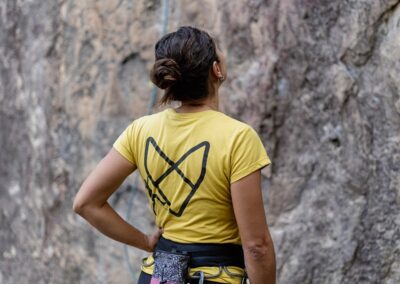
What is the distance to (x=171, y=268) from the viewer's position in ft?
7.57

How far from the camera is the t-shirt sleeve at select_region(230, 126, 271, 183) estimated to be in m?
2.19

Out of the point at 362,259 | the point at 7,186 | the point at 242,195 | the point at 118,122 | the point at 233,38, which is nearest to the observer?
the point at 242,195

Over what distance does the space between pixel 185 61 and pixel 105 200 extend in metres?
0.62

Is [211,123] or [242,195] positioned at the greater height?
[211,123]

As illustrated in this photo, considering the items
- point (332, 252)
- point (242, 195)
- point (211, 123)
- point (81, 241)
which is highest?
point (211, 123)

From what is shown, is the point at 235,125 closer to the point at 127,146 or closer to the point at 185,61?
the point at 185,61

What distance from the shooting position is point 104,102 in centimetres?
460

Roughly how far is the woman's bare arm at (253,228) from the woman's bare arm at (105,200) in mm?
356

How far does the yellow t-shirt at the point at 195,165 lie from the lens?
221cm

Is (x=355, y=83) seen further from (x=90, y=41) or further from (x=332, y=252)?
(x=90, y=41)

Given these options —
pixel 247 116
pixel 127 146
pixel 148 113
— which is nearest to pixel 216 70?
pixel 127 146

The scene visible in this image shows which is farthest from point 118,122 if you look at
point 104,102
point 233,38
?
point 233,38

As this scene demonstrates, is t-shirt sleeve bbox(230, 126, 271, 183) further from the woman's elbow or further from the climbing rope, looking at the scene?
the climbing rope

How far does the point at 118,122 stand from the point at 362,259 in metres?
1.74
